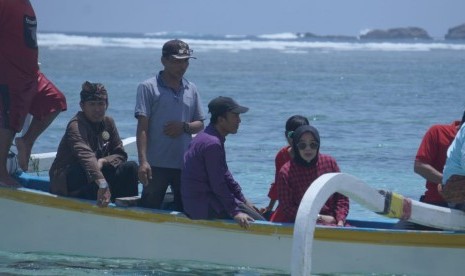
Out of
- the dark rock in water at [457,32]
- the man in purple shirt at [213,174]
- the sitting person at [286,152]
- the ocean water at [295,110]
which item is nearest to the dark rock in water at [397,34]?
the dark rock in water at [457,32]

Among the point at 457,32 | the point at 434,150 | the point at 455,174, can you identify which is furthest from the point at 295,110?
the point at 457,32

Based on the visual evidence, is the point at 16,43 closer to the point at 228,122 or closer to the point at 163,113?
the point at 163,113

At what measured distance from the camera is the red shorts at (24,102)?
8.47 meters

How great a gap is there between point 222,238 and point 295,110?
56.4ft

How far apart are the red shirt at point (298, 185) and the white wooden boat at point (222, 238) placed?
0.20m

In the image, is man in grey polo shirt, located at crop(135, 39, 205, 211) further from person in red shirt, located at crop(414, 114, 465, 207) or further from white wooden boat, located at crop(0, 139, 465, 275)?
person in red shirt, located at crop(414, 114, 465, 207)

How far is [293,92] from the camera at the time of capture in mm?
30812

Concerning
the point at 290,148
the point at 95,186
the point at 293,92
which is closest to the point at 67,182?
the point at 95,186

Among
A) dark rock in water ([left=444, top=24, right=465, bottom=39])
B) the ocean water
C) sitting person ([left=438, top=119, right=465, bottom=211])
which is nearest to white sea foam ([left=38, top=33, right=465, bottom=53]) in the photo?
the ocean water

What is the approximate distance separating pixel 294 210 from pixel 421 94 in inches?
926

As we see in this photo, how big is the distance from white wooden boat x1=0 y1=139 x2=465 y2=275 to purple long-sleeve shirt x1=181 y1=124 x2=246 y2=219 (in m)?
0.12

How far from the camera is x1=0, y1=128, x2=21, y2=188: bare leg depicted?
27.6 feet

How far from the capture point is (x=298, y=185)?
308 inches

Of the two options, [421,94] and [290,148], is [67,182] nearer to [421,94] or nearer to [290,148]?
[290,148]
